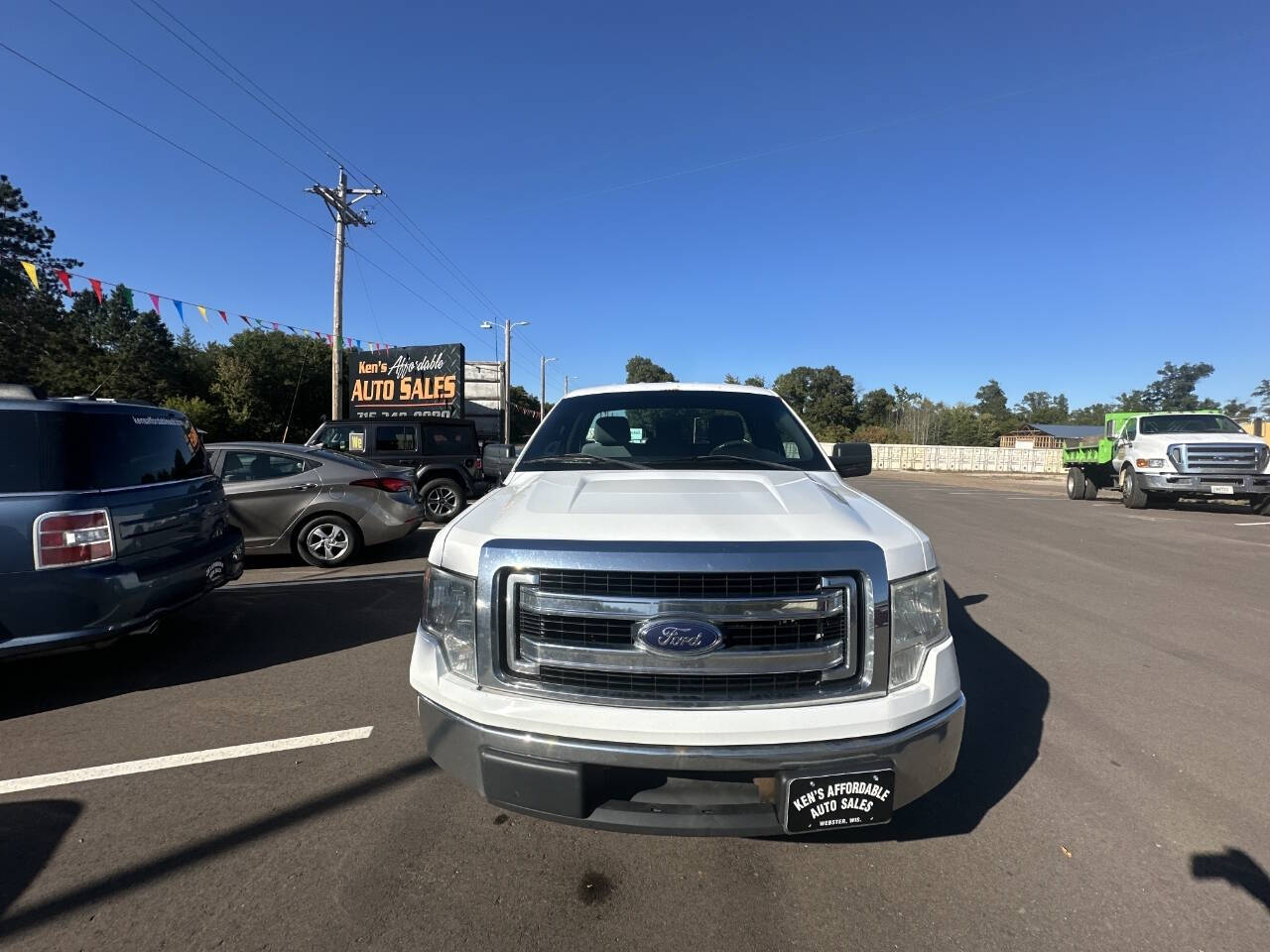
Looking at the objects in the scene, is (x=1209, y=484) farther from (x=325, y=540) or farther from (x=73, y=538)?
(x=73, y=538)

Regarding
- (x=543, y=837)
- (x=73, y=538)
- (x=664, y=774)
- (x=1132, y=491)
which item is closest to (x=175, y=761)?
(x=73, y=538)

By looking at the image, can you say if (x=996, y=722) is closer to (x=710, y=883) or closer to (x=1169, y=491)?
(x=710, y=883)

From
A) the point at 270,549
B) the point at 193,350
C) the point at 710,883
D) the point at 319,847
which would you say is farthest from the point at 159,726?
the point at 193,350

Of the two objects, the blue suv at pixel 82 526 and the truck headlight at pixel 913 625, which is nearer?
the truck headlight at pixel 913 625

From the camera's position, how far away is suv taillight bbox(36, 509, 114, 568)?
10.9 feet

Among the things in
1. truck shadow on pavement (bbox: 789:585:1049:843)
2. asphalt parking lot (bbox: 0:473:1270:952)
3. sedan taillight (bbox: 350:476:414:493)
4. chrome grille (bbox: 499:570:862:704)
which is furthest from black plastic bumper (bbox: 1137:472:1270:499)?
chrome grille (bbox: 499:570:862:704)

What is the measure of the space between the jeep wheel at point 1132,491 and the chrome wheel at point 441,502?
48.0 feet

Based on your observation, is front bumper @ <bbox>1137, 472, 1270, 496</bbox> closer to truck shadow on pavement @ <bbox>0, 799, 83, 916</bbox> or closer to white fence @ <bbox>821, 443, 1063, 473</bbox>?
truck shadow on pavement @ <bbox>0, 799, 83, 916</bbox>

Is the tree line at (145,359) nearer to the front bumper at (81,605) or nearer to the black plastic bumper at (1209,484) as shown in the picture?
the black plastic bumper at (1209,484)

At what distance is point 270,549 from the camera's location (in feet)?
23.3

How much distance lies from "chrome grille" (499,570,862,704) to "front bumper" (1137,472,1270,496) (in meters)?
15.3

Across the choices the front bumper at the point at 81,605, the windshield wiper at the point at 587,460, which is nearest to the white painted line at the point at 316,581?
the front bumper at the point at 81,605

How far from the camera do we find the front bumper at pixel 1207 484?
40.8 ft

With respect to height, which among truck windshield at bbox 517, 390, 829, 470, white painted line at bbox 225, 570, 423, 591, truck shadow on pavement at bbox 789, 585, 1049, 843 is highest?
truck windshield at bbox 517, 390, 829, 470
